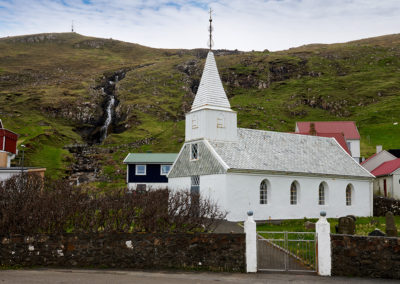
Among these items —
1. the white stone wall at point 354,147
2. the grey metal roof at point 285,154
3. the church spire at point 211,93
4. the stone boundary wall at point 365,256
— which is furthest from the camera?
the white stone wall at point 354,147

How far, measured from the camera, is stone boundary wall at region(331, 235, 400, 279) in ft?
48.9

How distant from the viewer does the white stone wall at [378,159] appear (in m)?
55.0

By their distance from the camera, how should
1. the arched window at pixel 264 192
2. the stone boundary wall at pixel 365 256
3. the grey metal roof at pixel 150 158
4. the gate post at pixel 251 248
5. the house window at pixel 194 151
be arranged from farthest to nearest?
the grey metal roof at pixel 150 158 < the house window at pixel 194 151 < the arched window at pixel 264 192 < the gate post at pixel 251 248 < the stone boundary wall at pixel 365 256

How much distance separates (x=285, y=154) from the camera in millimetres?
36188

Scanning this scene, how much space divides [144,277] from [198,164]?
19.8 meters

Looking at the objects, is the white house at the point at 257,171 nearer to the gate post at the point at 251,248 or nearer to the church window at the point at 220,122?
the church window at the point at 220,122

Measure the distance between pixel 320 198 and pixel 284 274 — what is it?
2217 cm

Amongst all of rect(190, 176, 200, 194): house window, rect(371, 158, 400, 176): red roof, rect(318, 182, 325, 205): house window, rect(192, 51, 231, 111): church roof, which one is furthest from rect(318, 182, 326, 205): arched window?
rect(371, 158, 400, 176): red roof

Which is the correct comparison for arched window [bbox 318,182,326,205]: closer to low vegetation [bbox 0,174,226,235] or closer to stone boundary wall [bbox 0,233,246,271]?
low vegetation [bbox 0,174,226,235]

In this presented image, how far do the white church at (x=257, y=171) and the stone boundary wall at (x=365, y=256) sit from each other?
49.7ft

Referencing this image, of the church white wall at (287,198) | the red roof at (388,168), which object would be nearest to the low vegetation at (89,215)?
the church white wall at (287,198)

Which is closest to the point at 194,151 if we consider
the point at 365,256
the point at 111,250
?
the point at 111,250

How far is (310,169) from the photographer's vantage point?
1399 inches

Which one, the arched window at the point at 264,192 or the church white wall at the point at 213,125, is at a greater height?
the church white wall at the point at 213,125
